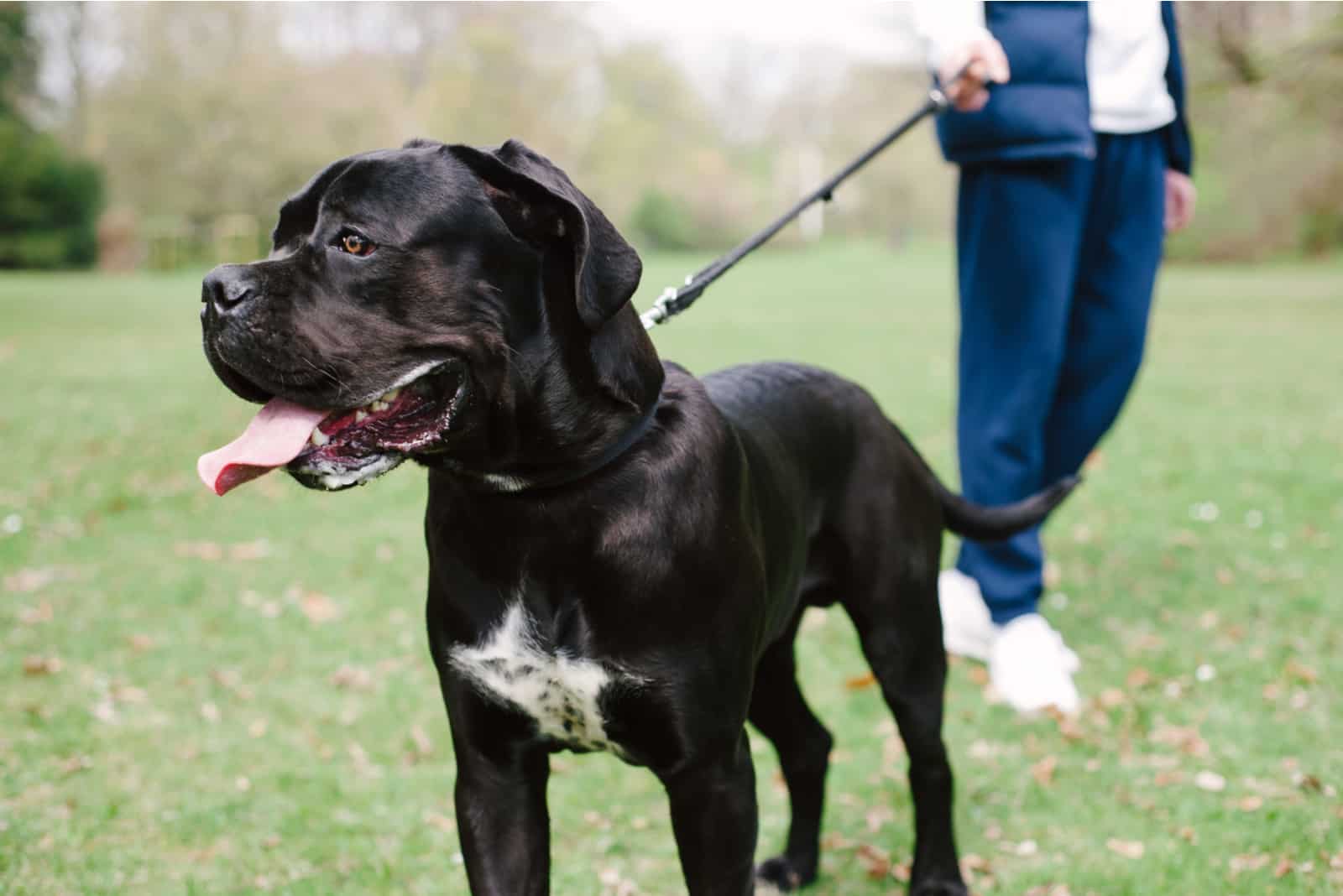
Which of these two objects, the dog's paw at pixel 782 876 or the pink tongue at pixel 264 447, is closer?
the pink tongue at pixel 264 447

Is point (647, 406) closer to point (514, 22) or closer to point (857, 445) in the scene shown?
point (857, 445)

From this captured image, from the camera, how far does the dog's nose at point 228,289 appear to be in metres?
2.15

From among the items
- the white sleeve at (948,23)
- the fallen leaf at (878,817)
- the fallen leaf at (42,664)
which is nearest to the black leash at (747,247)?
the white sleeve at (948,23)

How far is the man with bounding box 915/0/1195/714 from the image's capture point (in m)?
4.26

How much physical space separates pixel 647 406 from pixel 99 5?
134ft

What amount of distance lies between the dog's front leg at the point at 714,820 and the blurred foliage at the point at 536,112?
14.9 m

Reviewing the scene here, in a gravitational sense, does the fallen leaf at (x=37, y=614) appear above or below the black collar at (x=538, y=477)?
below

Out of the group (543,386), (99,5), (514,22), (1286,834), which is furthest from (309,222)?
(514,22)

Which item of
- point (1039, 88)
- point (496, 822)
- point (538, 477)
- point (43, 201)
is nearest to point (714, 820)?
point (496, 822)

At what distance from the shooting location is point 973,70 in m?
3.92

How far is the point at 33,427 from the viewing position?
10.4 m

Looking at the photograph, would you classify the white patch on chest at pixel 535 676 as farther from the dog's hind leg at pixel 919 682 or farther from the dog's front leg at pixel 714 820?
the dog's hind leg at pixel 919 682

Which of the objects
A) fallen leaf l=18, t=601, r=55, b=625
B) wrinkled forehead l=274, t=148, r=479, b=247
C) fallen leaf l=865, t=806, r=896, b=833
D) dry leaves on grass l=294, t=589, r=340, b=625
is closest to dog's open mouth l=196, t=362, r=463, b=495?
wrinkled forehead l=274, t=148, r=479, b=247

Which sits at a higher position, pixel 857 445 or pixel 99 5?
pixel 857 445
